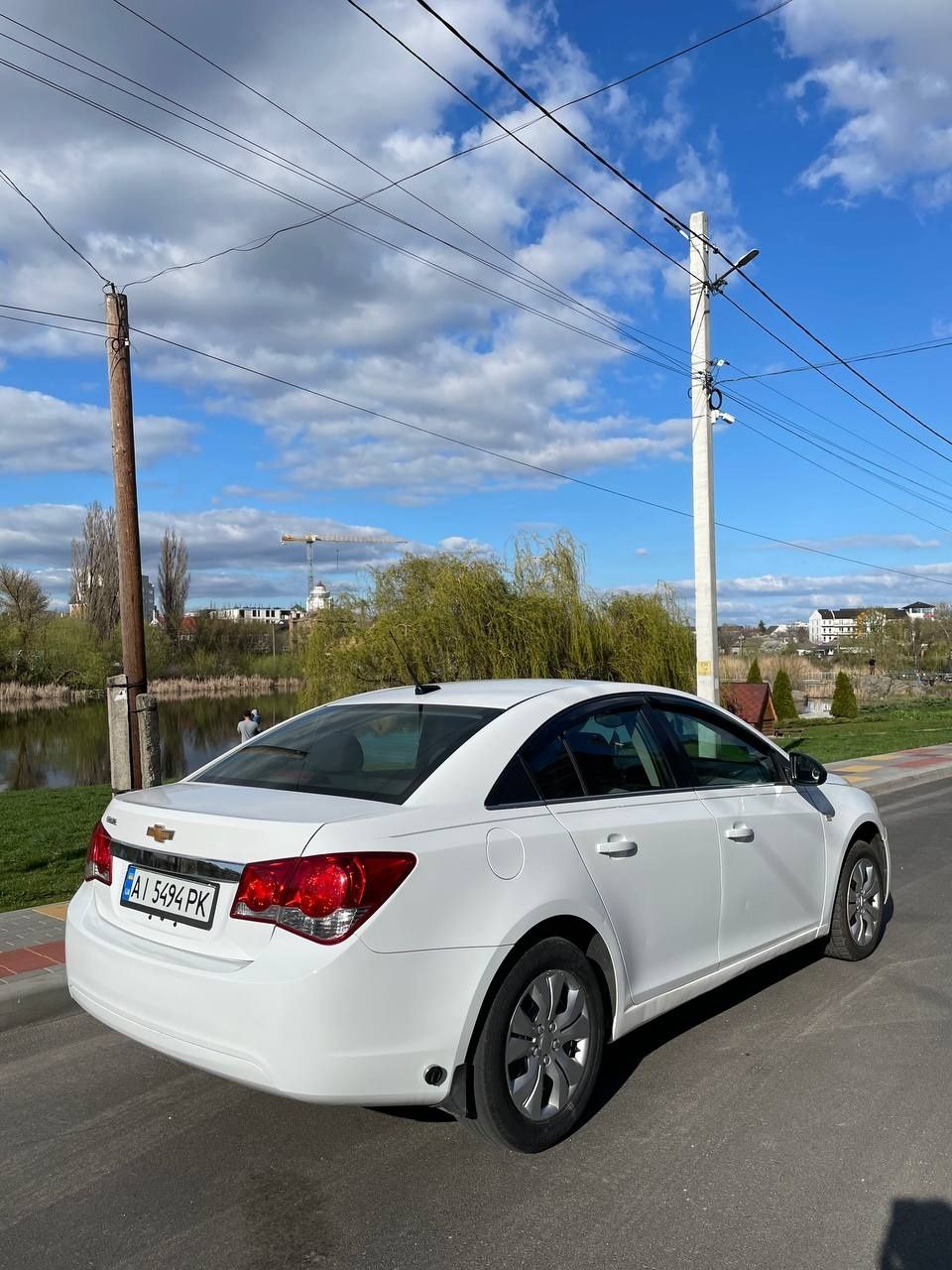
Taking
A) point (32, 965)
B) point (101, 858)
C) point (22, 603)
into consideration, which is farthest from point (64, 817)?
point (22, 603)

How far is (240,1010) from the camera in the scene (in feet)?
10.0

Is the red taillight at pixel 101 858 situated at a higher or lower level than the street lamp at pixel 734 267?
lower

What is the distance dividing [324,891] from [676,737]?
209 cm

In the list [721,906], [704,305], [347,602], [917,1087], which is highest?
[704,305]

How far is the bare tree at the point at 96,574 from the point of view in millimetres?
68000

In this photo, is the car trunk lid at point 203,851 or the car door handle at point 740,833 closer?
the car trunk lid at point 203,851

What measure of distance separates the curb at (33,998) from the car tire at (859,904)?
4.07 meters

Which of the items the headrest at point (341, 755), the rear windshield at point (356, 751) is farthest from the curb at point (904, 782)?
the headrest at point (341, 755)

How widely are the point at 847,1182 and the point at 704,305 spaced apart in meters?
14.8

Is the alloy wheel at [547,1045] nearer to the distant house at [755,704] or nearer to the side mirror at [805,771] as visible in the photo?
the side mirror at [805,771]

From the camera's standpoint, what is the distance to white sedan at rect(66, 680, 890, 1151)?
304 cm

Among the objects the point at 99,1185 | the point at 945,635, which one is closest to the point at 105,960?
the point at 99,1185

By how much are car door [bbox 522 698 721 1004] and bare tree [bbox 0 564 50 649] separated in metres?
58.5

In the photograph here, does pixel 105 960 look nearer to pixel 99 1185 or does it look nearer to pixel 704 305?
pixel 99 1185
